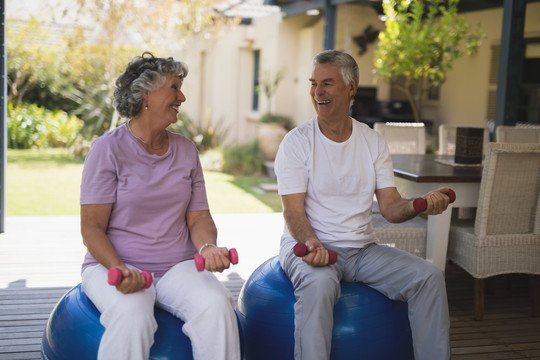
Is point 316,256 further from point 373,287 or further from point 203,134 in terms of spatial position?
point 203,134

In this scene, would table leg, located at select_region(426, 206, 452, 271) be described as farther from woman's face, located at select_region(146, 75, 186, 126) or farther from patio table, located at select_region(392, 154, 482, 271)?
woman's face, located at select_region(146, 75, 186, 126)

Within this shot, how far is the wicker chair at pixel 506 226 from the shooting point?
3430mm

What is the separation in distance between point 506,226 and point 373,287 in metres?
1.42

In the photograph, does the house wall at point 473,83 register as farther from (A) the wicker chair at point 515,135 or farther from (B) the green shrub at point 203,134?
(A) the wicker chair at point 515,135

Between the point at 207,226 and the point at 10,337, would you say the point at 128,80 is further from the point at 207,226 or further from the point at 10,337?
the point at 10,337

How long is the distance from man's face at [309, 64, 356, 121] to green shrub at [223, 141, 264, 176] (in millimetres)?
6922

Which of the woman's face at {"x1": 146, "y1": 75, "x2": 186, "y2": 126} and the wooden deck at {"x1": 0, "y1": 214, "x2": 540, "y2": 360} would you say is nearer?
the woman's face at {"x1": 146, "y1": 75, "x2": 186, "y2": 126}

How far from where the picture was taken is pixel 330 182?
2.60 m

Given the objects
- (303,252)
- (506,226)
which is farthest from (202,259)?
(506,226)

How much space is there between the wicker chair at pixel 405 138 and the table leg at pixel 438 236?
148 centimetres

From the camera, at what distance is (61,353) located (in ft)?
7.16

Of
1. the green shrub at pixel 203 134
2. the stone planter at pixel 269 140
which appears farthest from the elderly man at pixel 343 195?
the green shrub at pixel 203 134

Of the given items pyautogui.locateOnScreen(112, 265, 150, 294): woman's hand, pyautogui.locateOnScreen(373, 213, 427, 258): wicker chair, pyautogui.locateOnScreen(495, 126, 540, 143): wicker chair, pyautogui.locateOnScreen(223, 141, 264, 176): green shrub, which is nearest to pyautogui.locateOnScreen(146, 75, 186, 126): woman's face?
pyautogui.locateOnScreen(112, 265, 150, 294): woman's hand

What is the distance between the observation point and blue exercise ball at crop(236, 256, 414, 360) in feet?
7.54
